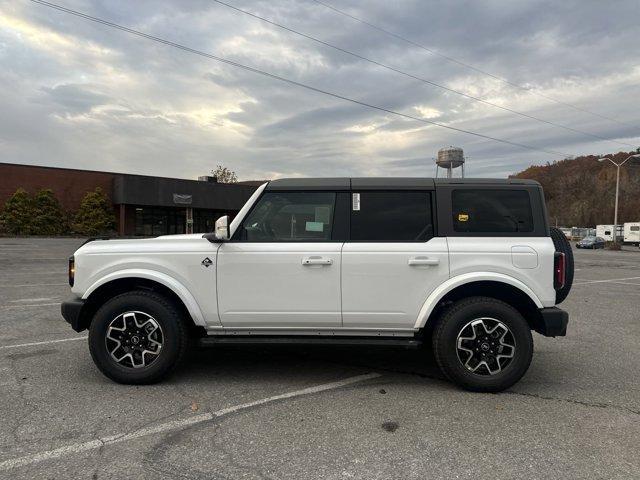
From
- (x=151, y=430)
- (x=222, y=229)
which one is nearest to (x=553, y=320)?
(x=222, y=229)

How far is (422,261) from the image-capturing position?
419cm

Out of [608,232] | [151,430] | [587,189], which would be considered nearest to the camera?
[151,430]

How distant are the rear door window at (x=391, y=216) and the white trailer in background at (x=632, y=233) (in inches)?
2180

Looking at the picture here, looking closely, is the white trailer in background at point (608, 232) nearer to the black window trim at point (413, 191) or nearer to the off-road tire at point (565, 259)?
the off-road tire at point (565, 259)

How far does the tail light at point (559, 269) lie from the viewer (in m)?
4.18

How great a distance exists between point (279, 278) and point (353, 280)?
2.16 ft

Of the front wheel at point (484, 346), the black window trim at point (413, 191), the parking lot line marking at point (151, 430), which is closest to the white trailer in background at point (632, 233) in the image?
the front wheel at point (484, 346)

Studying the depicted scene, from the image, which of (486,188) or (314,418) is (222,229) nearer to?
(314,418)

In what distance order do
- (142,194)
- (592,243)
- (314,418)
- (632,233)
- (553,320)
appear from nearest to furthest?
1. (314,418)
2. (553,320)
3. (142,194)
4. (592,243)
5. (632,233)

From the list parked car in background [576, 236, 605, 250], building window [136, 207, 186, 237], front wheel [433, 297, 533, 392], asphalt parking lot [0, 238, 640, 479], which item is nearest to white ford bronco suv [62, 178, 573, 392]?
front wheel [433, 297, 533, 392]

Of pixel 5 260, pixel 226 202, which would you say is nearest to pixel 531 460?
pixel 5 260

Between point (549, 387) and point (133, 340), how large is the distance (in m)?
3.84

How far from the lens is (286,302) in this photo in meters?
4.26

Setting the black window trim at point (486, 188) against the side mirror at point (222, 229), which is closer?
the side mirror at point (222, 229)
